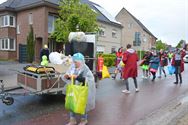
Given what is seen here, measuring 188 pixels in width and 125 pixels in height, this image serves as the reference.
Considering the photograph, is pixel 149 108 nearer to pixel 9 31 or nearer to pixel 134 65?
pixel 134 65

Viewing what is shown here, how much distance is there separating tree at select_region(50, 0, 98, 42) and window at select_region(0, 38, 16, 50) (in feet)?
20.4

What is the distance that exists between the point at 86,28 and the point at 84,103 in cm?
1688

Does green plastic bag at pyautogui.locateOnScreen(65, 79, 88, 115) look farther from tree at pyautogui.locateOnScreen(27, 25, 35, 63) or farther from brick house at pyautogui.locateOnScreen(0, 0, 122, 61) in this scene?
tree at pyautogui.locateOnScreen(27, 25, 35, 63)

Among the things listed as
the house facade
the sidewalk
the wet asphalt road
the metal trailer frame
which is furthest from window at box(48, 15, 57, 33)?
the house facade

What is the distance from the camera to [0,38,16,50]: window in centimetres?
2754

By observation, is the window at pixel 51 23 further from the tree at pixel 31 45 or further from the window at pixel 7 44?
the window at pixel 7 44

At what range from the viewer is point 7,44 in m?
27.8

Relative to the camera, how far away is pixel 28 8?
26234mm

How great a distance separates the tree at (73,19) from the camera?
2144 centimetres

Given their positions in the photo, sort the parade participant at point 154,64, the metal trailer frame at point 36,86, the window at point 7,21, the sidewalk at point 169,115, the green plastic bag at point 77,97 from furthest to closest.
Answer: the window at point 7,21, the parade participant at point 154,64, the metal trailer frame at point 36,86, the sidewalk at point 169,115, the green plastic bag at point 77,97

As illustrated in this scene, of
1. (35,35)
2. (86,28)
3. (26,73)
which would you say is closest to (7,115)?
(26,73)

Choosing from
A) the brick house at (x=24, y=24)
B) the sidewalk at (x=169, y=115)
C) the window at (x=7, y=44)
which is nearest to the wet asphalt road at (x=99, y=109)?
the sidewalk at (x=169, y=115)

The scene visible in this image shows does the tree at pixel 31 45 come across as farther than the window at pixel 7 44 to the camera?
No

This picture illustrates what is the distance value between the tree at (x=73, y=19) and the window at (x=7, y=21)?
646 cm
